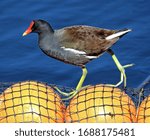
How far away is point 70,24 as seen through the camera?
9.76m

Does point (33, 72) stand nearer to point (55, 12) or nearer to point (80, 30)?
point (55, 12)

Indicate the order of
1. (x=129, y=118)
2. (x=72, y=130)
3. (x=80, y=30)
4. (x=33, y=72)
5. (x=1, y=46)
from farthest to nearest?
(x=1, y=46) < (x=33, y=72) < (x=80, y=30) < (x=129, y=118) < (x=72, y=130)

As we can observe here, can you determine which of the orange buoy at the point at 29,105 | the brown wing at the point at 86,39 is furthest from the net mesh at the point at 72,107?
the brown wing at the point at 86,39

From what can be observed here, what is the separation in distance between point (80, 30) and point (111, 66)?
3370 mm

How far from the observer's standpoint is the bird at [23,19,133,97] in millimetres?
5453

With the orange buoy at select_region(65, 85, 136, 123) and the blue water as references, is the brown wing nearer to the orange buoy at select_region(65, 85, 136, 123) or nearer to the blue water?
the orange buoy at select_region(65, 85, 136, 123)

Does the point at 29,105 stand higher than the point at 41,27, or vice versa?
→ the point at 41,27

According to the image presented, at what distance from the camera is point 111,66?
28.9 ft

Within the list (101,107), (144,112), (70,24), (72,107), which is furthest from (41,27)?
(70,24)

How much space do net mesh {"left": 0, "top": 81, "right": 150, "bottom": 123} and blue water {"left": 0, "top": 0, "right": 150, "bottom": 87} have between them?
4041mm

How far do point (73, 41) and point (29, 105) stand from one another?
1446 millimetres

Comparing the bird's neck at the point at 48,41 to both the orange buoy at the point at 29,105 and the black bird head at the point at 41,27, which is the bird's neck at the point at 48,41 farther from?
the orange buoy at the point at 29,105

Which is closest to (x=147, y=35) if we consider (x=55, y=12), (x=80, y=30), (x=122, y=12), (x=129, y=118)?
(x=122, y=12)

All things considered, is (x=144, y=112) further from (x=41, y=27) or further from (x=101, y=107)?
(x=41, y=27)
